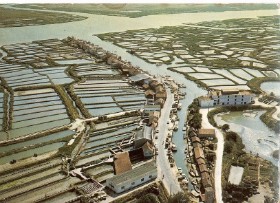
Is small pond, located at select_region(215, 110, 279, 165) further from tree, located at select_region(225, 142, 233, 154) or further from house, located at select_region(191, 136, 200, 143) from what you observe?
house, located at select_region(191, 136, 200, 143)

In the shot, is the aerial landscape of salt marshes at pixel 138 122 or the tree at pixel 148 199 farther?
the aerial landscape of salt marshes at pixel 138 122

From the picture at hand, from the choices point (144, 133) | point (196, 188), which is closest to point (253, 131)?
point (144, 133)

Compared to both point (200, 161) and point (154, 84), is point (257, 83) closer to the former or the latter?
point (154, 84)

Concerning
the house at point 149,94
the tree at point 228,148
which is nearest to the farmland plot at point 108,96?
the house at point 149,94

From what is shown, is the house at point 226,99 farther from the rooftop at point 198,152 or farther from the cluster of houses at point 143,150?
the rooftop at point 198,152

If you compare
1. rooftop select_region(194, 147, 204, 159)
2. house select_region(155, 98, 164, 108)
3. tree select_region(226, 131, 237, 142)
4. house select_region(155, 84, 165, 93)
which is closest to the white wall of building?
house select_region(155, 98, 164, 108)

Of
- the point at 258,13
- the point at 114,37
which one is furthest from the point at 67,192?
the point at 258,13

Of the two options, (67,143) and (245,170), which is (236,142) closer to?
(245,170)
